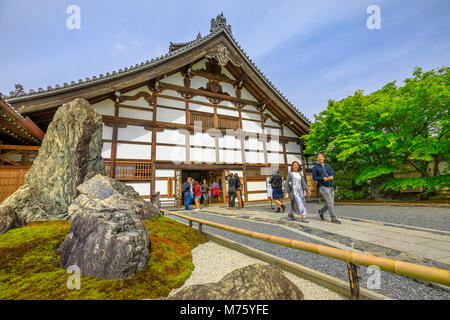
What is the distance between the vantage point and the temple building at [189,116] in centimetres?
776

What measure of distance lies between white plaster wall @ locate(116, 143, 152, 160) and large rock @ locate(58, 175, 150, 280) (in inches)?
252

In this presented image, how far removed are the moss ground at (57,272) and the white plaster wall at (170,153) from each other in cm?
613

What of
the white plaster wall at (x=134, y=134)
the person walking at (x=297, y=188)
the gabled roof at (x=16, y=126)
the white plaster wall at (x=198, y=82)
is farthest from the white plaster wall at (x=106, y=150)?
the person walking at (x=297, y=188)

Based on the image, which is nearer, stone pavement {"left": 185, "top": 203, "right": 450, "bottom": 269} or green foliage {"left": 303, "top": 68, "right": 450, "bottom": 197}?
stone pavement {"left": 185, "top": 203, "right": 450, "bottom": 269}

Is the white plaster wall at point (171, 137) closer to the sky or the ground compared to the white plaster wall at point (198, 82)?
closer to the ground

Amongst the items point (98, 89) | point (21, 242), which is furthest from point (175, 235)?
point (98, 89)

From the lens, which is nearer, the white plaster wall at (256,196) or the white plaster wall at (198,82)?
the white plaster wall at (198,82)

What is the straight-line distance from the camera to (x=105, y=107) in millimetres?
8227

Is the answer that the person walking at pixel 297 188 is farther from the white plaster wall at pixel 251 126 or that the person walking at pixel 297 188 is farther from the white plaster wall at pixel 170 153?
the white plaster wall at pixel 251 126

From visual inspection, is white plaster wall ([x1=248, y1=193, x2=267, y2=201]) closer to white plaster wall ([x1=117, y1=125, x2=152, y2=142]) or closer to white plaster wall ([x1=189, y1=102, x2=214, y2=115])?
white plaster wall ([x1=189, y1=102, x2=214, y2=115])

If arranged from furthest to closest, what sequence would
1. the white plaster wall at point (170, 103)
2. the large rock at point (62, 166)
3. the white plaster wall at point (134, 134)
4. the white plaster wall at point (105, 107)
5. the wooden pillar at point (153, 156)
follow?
the white plaster wall at point (170, 103) → the wooden pillar at point (153, 156) → the white plaster wall at point (134, 134) → the white plaster wall at point (105, 107) → the large rock at point (62, 166)

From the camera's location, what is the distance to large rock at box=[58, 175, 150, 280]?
6.16 feet

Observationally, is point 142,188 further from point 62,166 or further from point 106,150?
point 62,166

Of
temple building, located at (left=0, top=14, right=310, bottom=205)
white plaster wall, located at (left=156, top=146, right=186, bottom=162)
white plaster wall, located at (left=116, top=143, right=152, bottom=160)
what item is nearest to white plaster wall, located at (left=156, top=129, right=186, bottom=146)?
temple building, located at (left=0, top=14, right=310, bottom=205)
